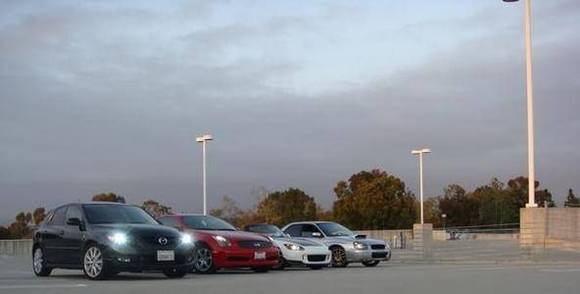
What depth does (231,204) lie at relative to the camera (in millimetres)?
75375

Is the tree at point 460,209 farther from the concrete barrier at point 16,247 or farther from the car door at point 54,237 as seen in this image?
the car door at point 54,237

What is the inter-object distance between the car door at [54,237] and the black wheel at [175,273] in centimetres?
210

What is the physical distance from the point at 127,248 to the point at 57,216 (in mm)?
2614

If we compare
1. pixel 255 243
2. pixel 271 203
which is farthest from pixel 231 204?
pixel 255 243

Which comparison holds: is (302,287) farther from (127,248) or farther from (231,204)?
(231,204)

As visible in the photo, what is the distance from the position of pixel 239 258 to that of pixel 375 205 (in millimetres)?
57625

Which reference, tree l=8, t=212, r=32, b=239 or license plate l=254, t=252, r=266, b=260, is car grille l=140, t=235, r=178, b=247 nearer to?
license plate l=254, t=252, r=266, b=260

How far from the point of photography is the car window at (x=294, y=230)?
82.5 ft

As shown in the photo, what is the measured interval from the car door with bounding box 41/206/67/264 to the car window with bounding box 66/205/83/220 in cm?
16

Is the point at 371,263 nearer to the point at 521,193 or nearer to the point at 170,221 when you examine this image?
the point at 170,221

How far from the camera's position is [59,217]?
55.9ft

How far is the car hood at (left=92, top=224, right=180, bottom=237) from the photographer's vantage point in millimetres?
15586

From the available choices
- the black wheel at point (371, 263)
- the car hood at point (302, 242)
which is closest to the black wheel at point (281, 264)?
the car hood at point (302, 242)

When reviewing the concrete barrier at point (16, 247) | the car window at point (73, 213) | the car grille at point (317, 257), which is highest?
the car window at point (73, 213)
